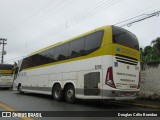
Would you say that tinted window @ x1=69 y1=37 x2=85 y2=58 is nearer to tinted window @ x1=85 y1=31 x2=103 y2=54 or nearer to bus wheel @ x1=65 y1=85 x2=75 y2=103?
tinted window @ x1=85 y1=31 x2=103 y2=54

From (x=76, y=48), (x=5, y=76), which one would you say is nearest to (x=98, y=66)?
(x=76, y=48)

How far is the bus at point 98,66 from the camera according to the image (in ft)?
39.0

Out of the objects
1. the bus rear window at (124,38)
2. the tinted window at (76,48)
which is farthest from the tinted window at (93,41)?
the bus rear window at (124,38)

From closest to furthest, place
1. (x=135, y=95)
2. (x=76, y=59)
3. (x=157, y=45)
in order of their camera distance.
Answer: (x=135, y=95)
(x=76, y=59)
(x=157, y=45)

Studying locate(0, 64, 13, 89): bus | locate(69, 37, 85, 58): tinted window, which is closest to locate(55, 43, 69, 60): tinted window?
locate(69, 37, 85, 58): tinted window

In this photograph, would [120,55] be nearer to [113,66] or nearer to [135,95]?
[113,66]

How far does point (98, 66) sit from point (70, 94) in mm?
2879

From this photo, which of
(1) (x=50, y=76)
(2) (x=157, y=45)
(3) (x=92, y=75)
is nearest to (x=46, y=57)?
(1) (x=50, y=76)

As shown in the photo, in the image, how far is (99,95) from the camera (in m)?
11.9

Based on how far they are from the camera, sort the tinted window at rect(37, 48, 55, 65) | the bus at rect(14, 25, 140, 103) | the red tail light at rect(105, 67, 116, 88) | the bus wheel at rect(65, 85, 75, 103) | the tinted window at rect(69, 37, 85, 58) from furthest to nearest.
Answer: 1. the tinted window at rect(37, 48, 55, 65)
2. the bus wheel at rect(65, 85, 75, 103)
3. the tinted window at rect(69, 37, 85, 58)
4. the bus at rect(14, 25, 140, 103)
5. the red tail light at rect(105, 67, 116, 88)

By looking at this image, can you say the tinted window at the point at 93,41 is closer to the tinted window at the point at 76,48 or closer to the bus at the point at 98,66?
the bus at the point at 98,66

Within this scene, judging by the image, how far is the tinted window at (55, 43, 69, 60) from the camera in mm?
15225

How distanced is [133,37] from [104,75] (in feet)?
9.50

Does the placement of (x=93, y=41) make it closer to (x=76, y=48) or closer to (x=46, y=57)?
(x=76, y=48)
